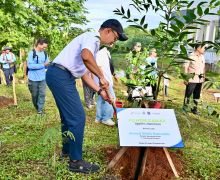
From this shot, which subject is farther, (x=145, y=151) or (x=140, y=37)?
(x=145, y=151)

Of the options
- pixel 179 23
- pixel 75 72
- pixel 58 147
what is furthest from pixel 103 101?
pixel 179 23

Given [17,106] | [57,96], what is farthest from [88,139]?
[17,106]

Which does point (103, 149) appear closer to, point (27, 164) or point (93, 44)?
point (27, 164)

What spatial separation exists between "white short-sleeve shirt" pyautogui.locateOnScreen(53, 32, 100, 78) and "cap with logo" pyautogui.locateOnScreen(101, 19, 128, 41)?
15 centimetres

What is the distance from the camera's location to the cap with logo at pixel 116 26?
3875 millimetres

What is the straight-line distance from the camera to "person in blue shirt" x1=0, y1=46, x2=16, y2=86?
1305cm

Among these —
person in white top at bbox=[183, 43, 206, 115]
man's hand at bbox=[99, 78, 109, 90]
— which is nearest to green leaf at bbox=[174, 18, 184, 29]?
Result: man's hand at bbox=[99, 78, 109, 90]

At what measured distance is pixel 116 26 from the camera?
3.88 meters

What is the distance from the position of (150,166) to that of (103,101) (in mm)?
2641

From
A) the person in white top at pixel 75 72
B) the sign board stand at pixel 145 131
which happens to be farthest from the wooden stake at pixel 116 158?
the person in white top at pixel 75 72

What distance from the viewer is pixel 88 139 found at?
18.9 ft

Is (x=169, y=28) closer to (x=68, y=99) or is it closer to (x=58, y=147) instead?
(x=68, y=99)

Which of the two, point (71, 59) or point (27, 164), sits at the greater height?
point (71, 59)

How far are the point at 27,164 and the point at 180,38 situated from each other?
2552 millimetres
